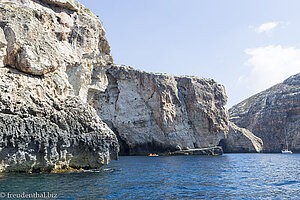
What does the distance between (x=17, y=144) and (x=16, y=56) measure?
307 inches

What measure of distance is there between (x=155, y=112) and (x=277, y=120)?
5625 centimetres

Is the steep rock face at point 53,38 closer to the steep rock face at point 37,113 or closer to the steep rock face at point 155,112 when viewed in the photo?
the steep rock face at point 37,113

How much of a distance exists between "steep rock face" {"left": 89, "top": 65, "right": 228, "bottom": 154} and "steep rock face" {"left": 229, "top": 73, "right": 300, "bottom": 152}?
118ft

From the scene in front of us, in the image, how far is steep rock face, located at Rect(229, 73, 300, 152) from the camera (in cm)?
9319

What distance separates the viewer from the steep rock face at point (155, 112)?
59500 mm

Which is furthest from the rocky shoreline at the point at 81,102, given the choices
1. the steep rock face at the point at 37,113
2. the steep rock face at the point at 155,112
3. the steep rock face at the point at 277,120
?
the steep rock face at the point at 277,120

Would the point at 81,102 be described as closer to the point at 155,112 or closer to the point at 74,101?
the point at 74,101

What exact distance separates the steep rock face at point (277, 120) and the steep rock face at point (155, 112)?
35881 mm

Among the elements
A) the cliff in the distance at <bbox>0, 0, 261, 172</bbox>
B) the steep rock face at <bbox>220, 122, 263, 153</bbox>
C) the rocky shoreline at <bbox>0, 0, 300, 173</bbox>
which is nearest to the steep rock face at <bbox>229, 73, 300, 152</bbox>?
the rocky shoreline at <bbox>0, 0, 300, 173</bbox>

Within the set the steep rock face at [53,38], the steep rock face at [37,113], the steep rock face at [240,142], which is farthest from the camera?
the steep rock face at [240,142]


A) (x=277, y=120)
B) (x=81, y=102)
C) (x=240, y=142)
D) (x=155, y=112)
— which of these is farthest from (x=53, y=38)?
(x=277, y=120)

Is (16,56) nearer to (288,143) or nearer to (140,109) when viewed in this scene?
(140,109)

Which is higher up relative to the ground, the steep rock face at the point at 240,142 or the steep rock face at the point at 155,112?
the steep rock face at the point at 155,112

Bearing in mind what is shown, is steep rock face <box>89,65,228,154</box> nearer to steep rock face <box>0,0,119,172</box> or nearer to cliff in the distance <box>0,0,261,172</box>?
cliff in the distance <box>0,0,261,172</box>
